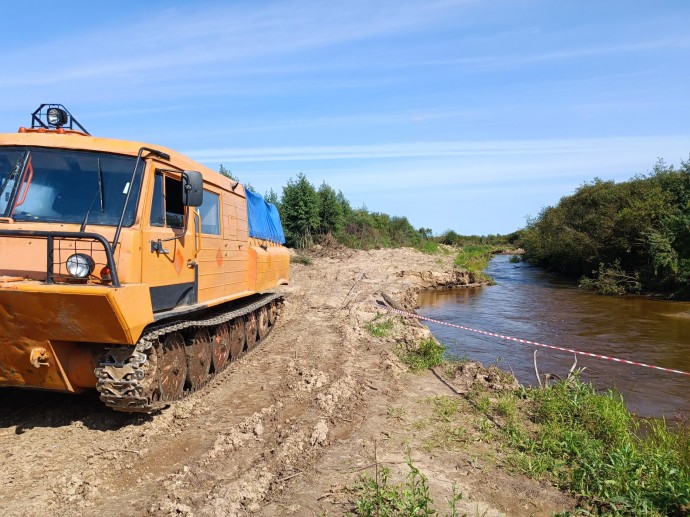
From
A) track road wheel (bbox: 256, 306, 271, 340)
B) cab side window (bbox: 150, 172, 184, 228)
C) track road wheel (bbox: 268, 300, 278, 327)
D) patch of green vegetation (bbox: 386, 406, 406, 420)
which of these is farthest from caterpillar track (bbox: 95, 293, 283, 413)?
patch of green vegetation (bbox: 386, 406, 406, 420)

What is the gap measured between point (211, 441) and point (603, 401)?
4.90m

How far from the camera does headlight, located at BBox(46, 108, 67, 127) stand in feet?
18.6

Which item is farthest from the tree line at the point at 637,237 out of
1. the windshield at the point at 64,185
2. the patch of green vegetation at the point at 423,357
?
the windshield at the point at 64,185

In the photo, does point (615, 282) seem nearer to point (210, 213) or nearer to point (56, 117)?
point (210, 213)

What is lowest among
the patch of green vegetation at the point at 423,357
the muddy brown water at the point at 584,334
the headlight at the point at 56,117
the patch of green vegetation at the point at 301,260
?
the muddy brown water at the point at 584,334

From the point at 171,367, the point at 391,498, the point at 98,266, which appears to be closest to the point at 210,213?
the point at 171,367

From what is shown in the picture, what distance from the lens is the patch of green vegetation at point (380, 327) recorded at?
10.3 meters

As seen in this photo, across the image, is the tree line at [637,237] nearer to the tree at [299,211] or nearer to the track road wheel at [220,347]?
the tree at [299,211]

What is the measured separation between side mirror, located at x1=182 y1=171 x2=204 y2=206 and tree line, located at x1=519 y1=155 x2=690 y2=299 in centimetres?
2191

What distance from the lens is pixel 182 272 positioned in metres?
5.93

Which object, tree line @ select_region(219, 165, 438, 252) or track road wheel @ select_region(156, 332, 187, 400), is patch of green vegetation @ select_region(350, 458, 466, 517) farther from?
tree line @ select_region(219, 165, 438, 252)

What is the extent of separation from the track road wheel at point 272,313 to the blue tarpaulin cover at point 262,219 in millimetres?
1479

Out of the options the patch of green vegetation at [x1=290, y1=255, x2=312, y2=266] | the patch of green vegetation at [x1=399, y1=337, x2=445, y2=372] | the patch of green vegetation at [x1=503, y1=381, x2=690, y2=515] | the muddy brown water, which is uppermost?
the patch of green vegetation at [x1=290, y1=255, x2=312, y2=266]

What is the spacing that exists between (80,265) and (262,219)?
244 inches
